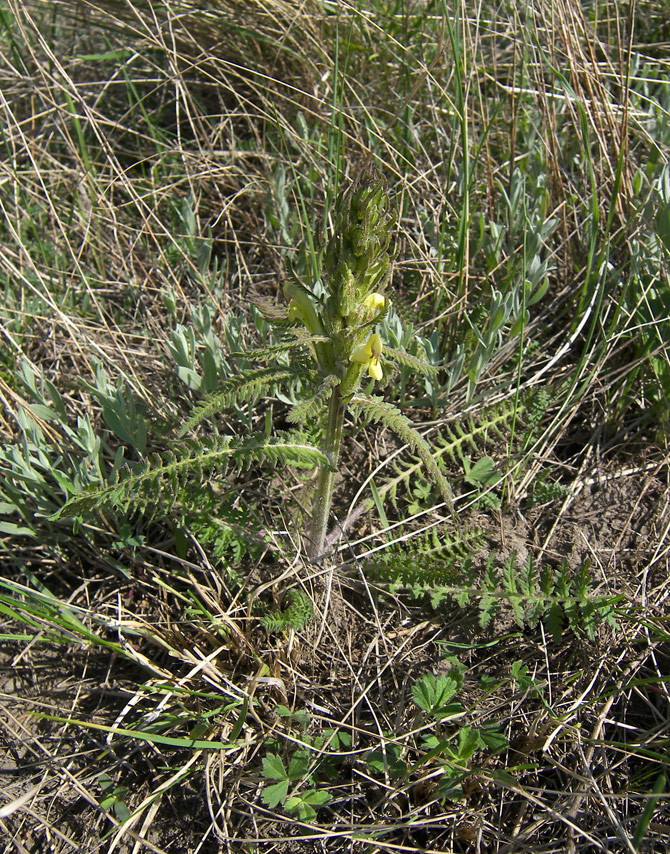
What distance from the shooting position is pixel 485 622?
222cm

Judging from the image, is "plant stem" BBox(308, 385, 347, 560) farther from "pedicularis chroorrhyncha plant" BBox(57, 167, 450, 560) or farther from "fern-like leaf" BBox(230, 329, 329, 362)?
"fern-like leaf" BBox(230, 329, 329, 362)

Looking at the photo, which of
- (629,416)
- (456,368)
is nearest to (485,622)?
(456,368)

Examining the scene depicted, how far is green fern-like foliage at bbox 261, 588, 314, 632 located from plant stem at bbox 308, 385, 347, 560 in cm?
22

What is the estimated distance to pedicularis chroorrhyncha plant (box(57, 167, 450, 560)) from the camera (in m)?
1.75

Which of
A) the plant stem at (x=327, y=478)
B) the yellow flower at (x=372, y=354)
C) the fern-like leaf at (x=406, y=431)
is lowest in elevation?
the plant stem at (x=327, y=478)

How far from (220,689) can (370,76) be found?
3509mm

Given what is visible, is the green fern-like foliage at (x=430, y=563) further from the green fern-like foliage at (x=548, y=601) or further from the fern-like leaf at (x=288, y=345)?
the fern-like leaf at (x=288, y=345)

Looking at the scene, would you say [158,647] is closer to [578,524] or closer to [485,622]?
[485,622]

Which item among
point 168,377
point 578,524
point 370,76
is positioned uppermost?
point 370,76

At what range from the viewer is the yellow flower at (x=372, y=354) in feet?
6.08

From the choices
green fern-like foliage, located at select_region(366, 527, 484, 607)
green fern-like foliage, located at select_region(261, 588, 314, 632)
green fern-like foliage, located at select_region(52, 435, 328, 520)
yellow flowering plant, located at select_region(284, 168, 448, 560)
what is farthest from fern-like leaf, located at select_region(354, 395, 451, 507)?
green fern-like foliage, located at select_region(261, 588, 314, 632)

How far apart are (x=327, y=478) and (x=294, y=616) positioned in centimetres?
50

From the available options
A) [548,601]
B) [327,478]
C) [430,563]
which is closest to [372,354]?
[327,478]

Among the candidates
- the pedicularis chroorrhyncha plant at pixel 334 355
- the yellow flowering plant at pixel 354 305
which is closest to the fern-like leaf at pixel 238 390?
the pedicularis chroorrhyncha plant at pixel 334 355
